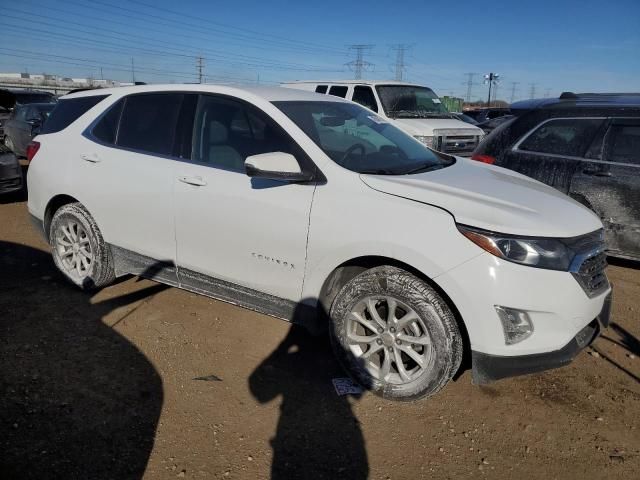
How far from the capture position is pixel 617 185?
16.0 ft

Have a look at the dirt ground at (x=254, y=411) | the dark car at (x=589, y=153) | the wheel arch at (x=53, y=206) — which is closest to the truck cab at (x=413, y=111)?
the dark car at (x=589, y=153)

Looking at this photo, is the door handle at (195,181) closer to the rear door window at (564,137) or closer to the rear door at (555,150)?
the rear door at (555,150)

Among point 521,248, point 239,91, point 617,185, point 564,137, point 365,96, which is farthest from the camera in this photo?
point 365,96

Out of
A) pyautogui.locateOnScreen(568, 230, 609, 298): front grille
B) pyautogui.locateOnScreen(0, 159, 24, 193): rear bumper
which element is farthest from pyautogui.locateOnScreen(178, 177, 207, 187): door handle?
pyautogui.locateOnScreen(0, 159, 24, 193): rear bumper

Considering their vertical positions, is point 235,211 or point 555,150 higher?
point 555,150

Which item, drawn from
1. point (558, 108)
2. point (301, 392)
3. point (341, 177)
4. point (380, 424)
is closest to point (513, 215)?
point (341, 177)

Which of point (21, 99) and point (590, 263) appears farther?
point (21, 99)

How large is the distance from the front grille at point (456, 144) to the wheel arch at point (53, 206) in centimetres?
684

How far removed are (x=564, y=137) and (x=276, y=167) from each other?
364 cm

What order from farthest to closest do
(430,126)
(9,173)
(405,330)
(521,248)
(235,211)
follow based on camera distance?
(430,126)
(9,173)
(235,211)
(405,330)
(521,248)

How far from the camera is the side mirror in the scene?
304 cm

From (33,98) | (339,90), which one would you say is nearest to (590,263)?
(339,90)

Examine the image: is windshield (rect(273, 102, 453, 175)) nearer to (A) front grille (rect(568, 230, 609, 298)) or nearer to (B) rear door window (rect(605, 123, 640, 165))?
(A) front grille (rect(568, 230, 609, 298))

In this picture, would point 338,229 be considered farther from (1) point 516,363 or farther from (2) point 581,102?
(2) point 581,102
